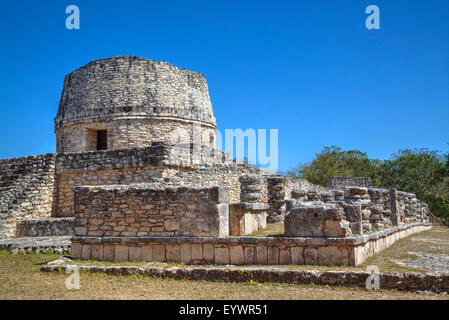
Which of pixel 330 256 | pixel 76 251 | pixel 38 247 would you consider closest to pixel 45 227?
pixel 38 247

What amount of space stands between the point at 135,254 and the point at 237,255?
7.09 feet

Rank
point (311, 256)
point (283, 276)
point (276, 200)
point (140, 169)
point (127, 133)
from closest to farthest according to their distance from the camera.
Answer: point (283, 276)
point (311, 256)
point (276, 200)
point (140, 169)
point (127, 133)

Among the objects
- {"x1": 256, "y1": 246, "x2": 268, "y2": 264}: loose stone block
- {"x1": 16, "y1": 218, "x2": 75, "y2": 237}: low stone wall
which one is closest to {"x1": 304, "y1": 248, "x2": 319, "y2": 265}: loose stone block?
{"x1": 256, "y1": 246, "x2": 268, "y2": 264}: loose stone block

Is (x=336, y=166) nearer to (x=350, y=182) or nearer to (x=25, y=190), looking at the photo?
(x=350, y=182)

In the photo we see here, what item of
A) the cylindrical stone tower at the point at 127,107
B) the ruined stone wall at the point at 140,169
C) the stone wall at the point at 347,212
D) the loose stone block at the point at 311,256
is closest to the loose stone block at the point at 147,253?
the stone wall at the point at 347,212

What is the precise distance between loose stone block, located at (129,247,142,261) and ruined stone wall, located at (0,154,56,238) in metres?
6.76

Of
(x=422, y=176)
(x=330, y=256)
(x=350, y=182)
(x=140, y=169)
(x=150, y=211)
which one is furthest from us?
(x=422, y=176)

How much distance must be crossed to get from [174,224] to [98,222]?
1.75 metres

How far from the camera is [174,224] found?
24.6 ft

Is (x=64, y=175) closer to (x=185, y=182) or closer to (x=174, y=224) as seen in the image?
(x=185, y=182)

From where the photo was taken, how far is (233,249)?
22.9 ft

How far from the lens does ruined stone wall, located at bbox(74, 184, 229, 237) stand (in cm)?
732
